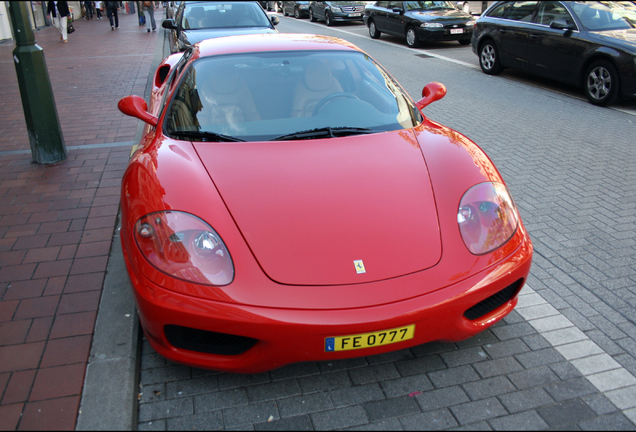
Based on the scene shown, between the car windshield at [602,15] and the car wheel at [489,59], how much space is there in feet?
5.58

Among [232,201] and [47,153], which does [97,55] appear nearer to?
[47,153]

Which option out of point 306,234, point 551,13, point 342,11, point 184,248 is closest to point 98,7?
point 342,11

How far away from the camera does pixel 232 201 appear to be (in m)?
2.50

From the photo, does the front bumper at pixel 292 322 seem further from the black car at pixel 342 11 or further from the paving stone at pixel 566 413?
the black car at pixel 342 11

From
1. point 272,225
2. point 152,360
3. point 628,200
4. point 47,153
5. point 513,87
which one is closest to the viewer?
point 272,225

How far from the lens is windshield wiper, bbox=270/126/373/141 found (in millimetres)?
3029

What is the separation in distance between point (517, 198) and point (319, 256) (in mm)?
2853

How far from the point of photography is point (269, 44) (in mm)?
3754

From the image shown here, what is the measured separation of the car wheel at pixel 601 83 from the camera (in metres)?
7.54

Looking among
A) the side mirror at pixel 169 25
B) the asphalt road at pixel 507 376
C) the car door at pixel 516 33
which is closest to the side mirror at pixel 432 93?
the asphalt road at pixel 507 376

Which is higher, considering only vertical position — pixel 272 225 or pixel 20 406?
pixel 272 225

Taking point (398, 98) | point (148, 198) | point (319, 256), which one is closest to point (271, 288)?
point (319, 256)

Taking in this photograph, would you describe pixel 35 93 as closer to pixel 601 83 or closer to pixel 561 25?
pixel 601 83

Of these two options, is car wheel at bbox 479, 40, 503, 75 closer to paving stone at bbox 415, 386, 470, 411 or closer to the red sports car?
the red sports car
